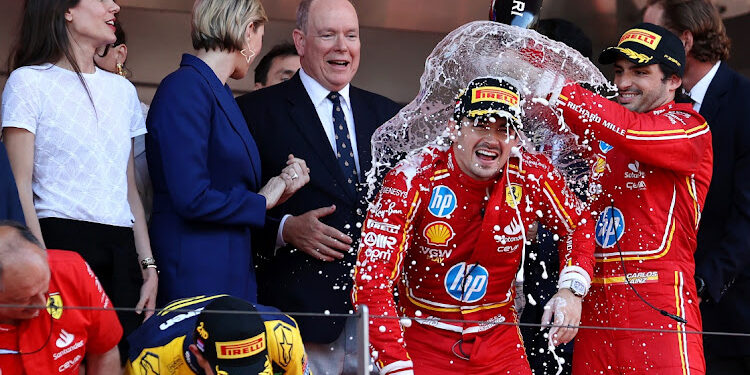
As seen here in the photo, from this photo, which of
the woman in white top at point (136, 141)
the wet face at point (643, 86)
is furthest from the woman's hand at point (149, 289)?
the wet face at point (643, 86)

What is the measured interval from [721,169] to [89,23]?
2.47 metres

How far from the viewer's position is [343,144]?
4680 millimetres

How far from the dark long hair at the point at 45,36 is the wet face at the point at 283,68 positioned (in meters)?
1.88

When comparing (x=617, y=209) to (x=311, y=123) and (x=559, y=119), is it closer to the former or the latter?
(x=559, y=119)

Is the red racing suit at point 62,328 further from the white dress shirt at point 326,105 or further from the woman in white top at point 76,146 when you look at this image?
the white dress shirt at point 326,105

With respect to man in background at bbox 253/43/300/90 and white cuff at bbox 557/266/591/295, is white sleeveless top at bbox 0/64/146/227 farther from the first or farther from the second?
man in background at bbox 253/43/300/90

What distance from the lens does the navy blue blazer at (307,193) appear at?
14.7ft

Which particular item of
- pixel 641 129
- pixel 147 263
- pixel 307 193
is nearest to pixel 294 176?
pixel 307 193

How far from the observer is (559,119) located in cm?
414

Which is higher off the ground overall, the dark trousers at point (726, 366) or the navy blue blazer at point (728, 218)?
the navy blue blazer at point (728, 218)

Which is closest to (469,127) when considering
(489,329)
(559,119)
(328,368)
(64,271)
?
(559,119)

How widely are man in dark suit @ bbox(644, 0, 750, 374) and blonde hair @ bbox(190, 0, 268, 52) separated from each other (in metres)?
1.69

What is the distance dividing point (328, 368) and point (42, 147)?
4.25 feet

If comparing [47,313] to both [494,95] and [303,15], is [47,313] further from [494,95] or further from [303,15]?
[303,15]
